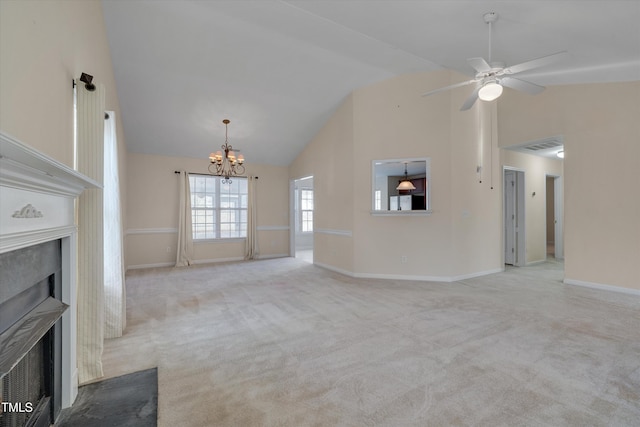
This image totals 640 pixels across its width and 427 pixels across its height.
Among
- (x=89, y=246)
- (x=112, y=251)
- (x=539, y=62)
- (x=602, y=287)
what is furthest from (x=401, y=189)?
(x=89, y=246)

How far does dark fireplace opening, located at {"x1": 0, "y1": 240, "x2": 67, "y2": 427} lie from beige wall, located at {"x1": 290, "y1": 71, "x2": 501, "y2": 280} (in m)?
4.22

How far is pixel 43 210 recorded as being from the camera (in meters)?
1.31

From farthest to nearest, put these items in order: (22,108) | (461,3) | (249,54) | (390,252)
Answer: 1. (390,252)
2. (249,54)
3. (461,3)
4. (22,108)

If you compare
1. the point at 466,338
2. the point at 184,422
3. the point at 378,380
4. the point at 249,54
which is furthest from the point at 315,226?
the point at 184,422

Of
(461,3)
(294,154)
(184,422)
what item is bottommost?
(184,422)

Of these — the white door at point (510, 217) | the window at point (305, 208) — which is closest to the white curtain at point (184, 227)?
the window at point (305, 208)

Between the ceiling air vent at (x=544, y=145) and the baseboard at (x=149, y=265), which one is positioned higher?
the ceiling air vent at (x=544, y=145)

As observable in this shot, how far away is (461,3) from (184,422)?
4.19 m

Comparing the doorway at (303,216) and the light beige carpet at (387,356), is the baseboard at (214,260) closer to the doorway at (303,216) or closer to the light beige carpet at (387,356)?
the light beige carpet at (387,356)

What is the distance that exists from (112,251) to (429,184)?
4551 millimetres

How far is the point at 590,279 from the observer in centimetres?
445

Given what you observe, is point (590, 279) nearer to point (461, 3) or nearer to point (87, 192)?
point (461, 3)

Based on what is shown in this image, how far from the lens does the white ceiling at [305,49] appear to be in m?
3.04

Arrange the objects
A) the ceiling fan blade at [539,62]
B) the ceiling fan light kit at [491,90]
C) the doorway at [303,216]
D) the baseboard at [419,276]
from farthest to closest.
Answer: the doorway at [303,216] → the baseboard at [419,276] → the ceiling fan light kit at [491,90] → the ceiling fan blade at [539,62]
